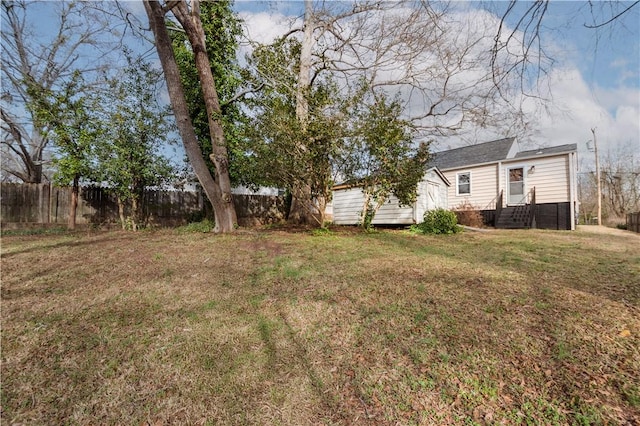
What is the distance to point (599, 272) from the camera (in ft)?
12.6

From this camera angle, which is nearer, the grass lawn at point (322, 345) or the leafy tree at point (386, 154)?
the grass lawn at point (322, 345)

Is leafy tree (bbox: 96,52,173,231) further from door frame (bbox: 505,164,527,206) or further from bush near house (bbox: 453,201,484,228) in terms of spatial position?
door frame (bbox: 505,164,527,206)

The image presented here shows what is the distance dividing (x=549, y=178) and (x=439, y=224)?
23.8ft

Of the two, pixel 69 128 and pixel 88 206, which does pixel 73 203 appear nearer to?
pixel 88 206

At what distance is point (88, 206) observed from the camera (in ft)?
29.6

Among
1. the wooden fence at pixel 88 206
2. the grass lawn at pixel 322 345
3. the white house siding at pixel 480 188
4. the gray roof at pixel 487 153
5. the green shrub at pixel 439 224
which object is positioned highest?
the gray roof at pixel 487 153

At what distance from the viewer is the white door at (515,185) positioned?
13023mm

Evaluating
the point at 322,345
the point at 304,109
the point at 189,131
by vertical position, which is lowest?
the point at 322,345

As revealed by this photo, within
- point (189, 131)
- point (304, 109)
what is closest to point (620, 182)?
point (304, 109)

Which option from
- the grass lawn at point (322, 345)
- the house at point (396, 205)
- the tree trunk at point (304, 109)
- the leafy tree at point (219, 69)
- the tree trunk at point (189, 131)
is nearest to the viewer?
the grass lawn at point (322, 345)

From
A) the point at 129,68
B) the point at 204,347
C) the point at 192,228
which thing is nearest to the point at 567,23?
the point at 204,347

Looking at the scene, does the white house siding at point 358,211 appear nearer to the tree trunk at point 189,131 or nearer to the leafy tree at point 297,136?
the leafy tree at point 297,136

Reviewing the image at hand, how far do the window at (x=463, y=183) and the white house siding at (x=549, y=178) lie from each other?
2283 millimetres

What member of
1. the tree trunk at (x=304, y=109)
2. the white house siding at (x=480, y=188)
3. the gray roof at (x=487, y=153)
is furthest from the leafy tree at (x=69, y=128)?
the white house siding at (x=480, y=188)
